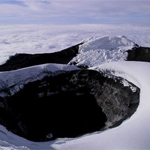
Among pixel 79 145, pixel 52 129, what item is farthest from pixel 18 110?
pixel 79 145

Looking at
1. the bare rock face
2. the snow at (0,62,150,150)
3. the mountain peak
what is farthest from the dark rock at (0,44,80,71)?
the snow at (0,62,150,150)

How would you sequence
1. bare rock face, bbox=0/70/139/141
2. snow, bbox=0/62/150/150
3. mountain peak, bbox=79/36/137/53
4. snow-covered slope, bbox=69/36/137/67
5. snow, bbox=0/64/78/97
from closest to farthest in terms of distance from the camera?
snow, bbox=0/62/150/150
bare rock face, bbox=0/70/139/141
snow, bbox=0/64/78/97
snow-covered slope, bbox=69/36/137/67
mountain peak, bbox=79/36/137/53

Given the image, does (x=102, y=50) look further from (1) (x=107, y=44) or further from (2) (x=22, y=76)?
(2) (x=22, y=76)

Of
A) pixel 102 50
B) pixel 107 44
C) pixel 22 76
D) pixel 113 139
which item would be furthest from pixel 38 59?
pixel 113 139

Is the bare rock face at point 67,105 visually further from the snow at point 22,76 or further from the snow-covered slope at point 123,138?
the snow-covered slope at point 123,138

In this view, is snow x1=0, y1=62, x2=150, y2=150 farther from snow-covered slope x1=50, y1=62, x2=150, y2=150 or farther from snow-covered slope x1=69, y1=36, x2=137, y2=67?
snow-covered slope x1=69, y1=36, x2=137, y2=67

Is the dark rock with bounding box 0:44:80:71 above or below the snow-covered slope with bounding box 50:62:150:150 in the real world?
above
